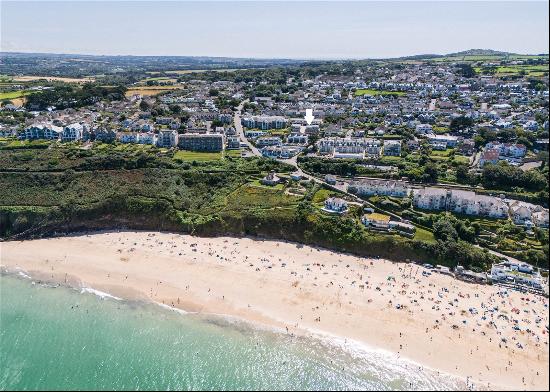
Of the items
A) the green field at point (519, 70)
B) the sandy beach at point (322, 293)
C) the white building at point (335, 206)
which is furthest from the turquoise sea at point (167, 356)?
the green field at point (519, 70)

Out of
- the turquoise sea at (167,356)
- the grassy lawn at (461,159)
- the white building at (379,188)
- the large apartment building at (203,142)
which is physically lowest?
the turquoise sea at (167,356)

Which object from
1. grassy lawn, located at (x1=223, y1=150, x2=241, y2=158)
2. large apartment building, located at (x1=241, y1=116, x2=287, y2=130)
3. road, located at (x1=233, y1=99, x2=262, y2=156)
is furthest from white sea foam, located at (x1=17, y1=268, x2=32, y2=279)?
large apartment building, located at (x1=241, y1=116, x2=287, y2=130)

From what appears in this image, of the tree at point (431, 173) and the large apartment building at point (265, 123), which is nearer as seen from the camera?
the tree at point (431, 173)

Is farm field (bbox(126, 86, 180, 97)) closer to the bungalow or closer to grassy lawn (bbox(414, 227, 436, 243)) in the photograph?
the bungalow

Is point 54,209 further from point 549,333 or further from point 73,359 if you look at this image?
point 549,333

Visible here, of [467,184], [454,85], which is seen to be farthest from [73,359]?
[454,85]

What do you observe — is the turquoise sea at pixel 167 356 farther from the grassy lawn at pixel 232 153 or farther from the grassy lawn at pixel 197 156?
the grassy lawn at pixel 232 153

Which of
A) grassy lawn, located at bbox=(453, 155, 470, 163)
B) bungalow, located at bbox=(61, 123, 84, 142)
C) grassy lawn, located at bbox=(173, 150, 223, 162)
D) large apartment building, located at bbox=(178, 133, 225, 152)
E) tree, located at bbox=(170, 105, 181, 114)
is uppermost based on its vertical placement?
tree, located at bbox=(170, 105, 181, 114)
